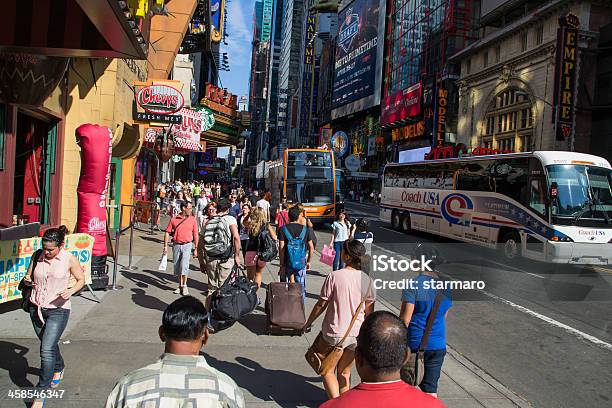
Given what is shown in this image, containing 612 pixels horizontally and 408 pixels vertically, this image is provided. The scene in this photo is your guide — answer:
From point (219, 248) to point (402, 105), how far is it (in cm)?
5503

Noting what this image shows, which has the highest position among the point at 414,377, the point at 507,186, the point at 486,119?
the point at 486,119

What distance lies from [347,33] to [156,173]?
211 ft

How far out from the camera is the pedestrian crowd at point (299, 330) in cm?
227

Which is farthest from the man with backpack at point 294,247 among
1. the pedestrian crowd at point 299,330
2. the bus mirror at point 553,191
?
the bus mirror at point 553,191

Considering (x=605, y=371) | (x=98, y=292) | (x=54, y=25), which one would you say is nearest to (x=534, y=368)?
(x=605, y=371)

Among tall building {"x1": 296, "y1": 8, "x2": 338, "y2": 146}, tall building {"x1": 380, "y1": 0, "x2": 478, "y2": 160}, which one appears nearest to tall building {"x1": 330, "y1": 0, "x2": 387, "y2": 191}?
tall building {"x1": 380, "y1": 0, "x2": 478, "y2": 160}

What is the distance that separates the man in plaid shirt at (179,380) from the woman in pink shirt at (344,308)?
7.09 feet

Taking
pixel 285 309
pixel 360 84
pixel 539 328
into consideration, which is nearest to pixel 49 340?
pixel 285 309

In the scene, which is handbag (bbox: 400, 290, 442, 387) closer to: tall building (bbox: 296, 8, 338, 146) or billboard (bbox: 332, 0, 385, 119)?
billboard (bbox: 332, 0, 385, 119)

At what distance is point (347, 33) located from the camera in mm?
87062

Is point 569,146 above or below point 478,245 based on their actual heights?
above

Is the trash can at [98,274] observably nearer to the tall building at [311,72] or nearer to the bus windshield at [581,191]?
the bus windshield at [581,191]

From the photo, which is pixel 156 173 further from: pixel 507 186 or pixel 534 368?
pixel 534 368

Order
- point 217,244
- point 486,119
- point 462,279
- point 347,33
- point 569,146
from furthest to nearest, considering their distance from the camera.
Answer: point 347,33
point 486,119
point 569,146
point 462,279
point 217,244
